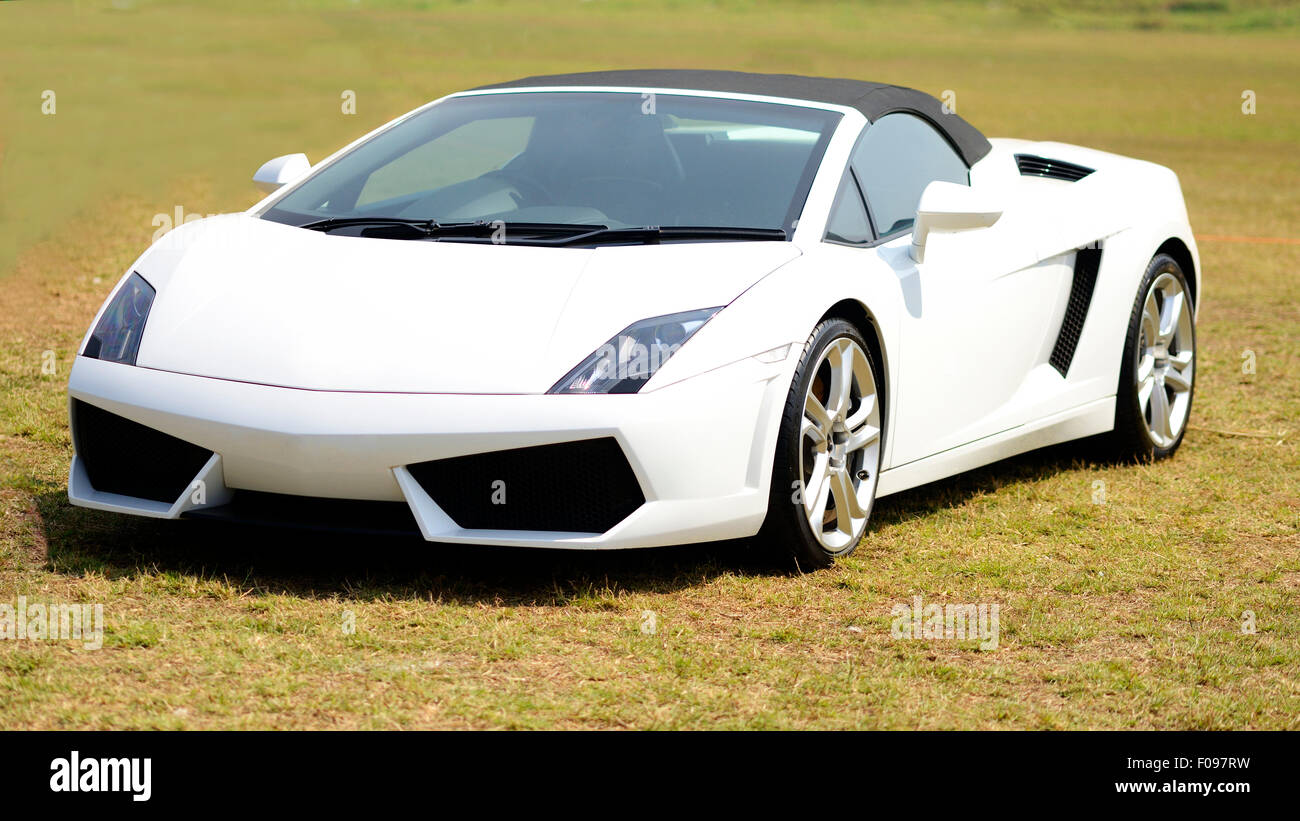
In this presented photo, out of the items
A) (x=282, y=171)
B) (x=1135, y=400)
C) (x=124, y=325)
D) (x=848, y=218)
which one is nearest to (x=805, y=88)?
(x=848, y=218)

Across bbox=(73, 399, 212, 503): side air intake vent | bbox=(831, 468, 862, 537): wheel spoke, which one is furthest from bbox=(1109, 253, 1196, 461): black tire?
bbox=(73, 399, 212, 503): side air intake vent

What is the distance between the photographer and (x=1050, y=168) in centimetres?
700

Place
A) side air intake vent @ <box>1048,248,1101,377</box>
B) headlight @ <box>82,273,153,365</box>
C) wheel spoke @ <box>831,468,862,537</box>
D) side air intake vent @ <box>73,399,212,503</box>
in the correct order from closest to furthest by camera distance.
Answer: side air intake vent @ <box>73,399,212,503</box> → headlight @ <box>82,273,153,365</box> → wheel spoke @ <box>831,468,862,537</box> → side air intake vent @ <box>1048,248,1101,377</box>

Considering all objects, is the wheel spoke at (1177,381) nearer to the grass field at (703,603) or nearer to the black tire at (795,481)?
the grass field at (703,603)

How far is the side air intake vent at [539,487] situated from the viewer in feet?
14.6

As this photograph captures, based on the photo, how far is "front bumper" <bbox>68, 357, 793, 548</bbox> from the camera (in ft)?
14.3

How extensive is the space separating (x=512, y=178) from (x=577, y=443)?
53.1 inches

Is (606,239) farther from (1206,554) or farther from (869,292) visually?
(1206,554)

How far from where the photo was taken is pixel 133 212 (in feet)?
42.2

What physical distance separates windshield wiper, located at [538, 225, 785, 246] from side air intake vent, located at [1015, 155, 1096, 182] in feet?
7.39

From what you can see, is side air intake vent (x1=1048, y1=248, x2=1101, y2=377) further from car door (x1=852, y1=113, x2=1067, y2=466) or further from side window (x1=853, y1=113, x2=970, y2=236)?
side window (x1=853, y1=113, x2=970, y2=236)

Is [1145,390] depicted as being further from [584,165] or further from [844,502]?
[584,165]

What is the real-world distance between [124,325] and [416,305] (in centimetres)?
90
